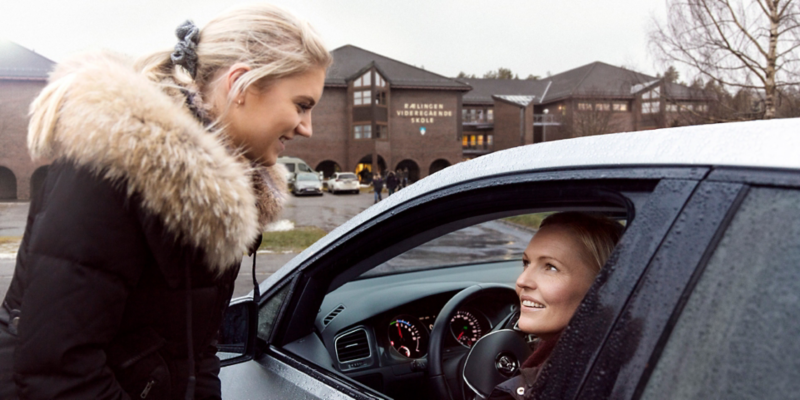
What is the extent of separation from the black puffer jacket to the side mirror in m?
0.48

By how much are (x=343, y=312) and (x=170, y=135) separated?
126 centimetres

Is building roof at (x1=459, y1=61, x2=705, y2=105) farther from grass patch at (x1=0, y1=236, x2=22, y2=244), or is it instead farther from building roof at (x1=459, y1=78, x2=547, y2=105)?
grass patch at (x1=0, y1=236, x2=22, y2=244)

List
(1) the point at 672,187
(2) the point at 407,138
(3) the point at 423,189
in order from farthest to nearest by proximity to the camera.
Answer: (2) the point at 407,138, (3) the point at 423,189, (1) the point at 672,187

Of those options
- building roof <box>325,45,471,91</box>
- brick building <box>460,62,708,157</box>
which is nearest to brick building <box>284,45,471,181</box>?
building roof <box>325,45,471,91</box>

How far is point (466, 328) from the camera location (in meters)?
2.52

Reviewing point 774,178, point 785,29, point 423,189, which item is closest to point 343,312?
point 423,189

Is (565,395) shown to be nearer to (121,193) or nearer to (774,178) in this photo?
(774,178)

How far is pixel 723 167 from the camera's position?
2.79 feet

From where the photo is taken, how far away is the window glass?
731 millimetres

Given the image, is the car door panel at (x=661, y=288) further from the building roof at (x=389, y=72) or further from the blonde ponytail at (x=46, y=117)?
the building roof at (x=389, y=72)

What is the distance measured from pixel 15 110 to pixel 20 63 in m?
3.72

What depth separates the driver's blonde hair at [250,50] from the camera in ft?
4.41

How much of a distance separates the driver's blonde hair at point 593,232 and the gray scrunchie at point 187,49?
3.56 ft

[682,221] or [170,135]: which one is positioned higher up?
[170,135]
